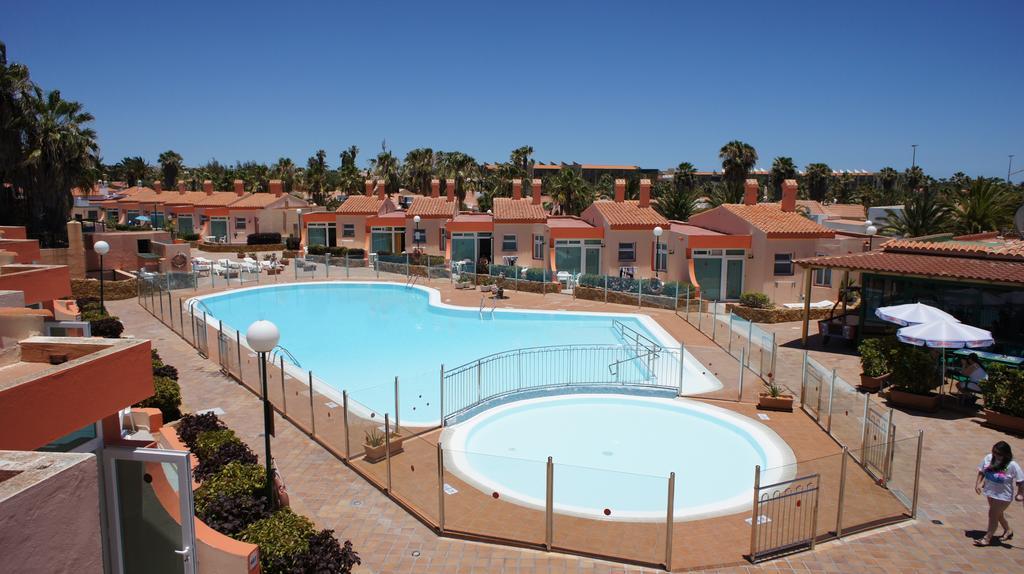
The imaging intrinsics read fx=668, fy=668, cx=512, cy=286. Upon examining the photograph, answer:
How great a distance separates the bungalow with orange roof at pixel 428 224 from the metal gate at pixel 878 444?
28.8 meters

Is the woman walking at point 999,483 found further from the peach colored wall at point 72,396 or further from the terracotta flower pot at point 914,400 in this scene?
the peach colored wall at point 72,396

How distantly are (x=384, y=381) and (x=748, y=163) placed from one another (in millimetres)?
46001

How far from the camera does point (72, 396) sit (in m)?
5.18

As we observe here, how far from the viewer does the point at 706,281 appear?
27.9 m

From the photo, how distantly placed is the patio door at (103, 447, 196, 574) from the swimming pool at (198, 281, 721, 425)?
22.8 ft

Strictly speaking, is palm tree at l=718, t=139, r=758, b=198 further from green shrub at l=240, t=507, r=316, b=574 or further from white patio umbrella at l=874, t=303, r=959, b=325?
green shrub at l=240, t=507, r=316, b=574

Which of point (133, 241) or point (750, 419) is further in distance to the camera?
point (133, 241)

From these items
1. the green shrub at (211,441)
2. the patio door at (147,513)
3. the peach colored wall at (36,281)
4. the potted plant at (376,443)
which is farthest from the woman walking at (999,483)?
the peach colored wall at (36,281)

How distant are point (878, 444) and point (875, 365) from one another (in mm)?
6728

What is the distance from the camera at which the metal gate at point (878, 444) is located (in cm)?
937

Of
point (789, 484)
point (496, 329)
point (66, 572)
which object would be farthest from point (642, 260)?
point (66, 572)

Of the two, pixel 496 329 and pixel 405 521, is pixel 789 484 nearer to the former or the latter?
pixel 405 521

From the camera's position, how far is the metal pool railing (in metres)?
14.4

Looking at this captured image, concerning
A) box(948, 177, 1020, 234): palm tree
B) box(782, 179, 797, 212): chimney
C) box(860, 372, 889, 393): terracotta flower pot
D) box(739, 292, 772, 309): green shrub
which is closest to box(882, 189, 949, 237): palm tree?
box(948, 177, 1020, 234): palm tree
